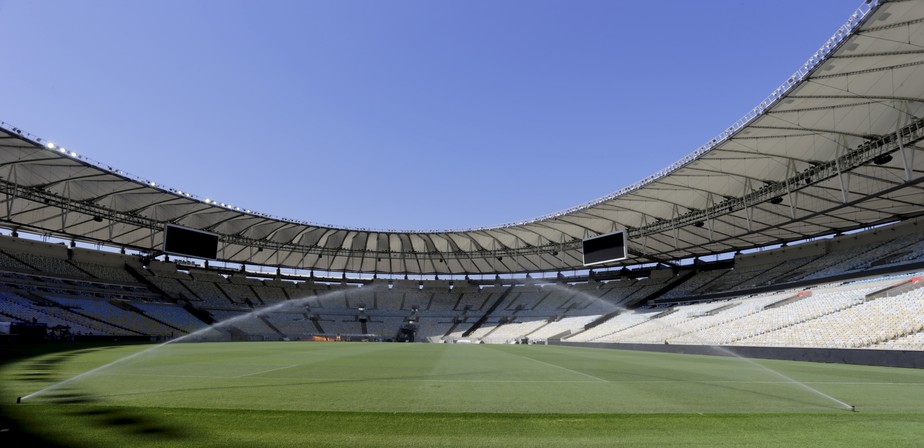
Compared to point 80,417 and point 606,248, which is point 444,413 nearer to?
point 80,417

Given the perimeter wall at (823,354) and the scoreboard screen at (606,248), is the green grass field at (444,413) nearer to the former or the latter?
the perimeter wall at (823,354)

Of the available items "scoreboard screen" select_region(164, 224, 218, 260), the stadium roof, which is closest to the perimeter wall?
the stadium roof

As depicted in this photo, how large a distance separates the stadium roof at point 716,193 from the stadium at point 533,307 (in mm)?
180

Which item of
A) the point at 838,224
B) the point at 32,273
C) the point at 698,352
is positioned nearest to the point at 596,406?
the point at 698,352

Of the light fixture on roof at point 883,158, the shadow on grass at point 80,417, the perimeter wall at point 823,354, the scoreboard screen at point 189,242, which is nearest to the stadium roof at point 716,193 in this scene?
the light fixture on roof at point 883,158

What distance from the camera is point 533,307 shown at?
65438 millimetres

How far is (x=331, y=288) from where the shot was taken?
70.8m

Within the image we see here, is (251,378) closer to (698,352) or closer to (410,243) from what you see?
(698,352)

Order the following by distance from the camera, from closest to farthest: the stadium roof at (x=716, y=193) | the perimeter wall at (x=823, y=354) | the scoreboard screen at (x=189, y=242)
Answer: the perimeter wall at (x=823, y=354), the stadium roof at (x=716, y=193), the scoreboard screen at (x=189, y=242)

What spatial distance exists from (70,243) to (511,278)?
54249 millimetres

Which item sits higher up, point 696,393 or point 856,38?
point 856,38

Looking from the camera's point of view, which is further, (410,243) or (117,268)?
(410,243)

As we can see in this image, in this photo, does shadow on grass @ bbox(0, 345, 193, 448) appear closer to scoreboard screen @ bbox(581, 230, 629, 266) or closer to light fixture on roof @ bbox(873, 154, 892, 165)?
light fixture on roof @ bbox(873, 154, 892, 165)

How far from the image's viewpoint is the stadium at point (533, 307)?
238 inches
